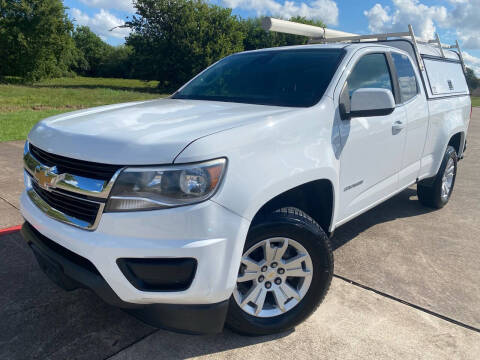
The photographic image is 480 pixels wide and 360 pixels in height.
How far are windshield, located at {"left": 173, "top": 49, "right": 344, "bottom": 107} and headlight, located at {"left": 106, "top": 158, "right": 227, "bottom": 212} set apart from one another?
1.09 metres

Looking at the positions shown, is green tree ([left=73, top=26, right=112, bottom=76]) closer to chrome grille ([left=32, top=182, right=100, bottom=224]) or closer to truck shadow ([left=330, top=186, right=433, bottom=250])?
truck shadow ([left=330, top=186, right=433, bottom=250])

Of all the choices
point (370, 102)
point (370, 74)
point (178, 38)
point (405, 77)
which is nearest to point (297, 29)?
point (405, 77)

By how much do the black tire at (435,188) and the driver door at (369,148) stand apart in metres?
1.22

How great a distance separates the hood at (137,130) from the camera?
1.91 meters

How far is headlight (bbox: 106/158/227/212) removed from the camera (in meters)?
1.90

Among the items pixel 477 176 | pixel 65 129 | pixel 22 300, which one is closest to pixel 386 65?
pixel 65 129

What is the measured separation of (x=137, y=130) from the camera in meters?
2.11

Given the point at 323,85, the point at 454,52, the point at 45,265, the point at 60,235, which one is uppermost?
the point at 454,52

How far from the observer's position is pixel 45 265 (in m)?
2.34

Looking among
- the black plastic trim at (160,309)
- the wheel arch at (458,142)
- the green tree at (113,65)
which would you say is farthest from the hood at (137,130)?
the green tree at (113,65)

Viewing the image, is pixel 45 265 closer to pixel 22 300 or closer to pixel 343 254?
pixel 22 300

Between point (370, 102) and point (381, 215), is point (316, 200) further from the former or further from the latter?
point (381, 215)

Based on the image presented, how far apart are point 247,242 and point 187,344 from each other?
760 millimetres

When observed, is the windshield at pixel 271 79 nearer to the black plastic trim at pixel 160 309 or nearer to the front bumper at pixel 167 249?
the front bumper at pixel 167 249
